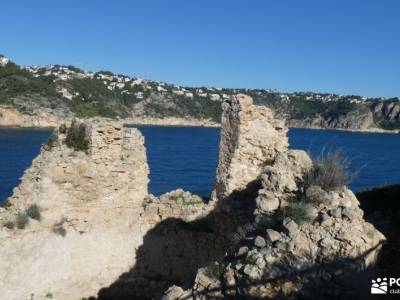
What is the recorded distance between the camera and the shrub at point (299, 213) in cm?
748

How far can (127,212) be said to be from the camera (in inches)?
475

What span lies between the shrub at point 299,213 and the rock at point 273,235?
1.25ft

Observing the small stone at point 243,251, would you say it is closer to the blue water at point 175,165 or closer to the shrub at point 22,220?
the shrub at point 22,220

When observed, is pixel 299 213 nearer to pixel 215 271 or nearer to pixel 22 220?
pixel 215 271

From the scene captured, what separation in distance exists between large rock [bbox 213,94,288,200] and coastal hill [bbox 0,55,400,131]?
53412 millimetres

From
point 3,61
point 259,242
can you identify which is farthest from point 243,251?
point 3,61

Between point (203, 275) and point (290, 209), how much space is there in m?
1.73

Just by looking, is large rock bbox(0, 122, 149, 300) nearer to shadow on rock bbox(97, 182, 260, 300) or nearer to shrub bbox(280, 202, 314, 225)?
shadow on rock bbox(97, 182, 260, 300)

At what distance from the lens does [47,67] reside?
480ft

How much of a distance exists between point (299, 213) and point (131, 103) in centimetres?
11507

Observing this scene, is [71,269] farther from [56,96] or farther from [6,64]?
[6,64]

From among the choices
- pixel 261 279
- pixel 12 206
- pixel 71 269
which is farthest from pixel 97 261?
pixel 261 279

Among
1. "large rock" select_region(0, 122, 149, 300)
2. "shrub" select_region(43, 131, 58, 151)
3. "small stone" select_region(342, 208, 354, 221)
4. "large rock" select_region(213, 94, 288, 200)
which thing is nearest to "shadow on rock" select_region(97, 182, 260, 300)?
"large rock" select_region(0, 122, 149, 300)

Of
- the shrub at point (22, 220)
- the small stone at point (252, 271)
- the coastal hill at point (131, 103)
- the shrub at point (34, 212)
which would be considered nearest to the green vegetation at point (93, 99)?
the coastal hill at point (131, 103)
